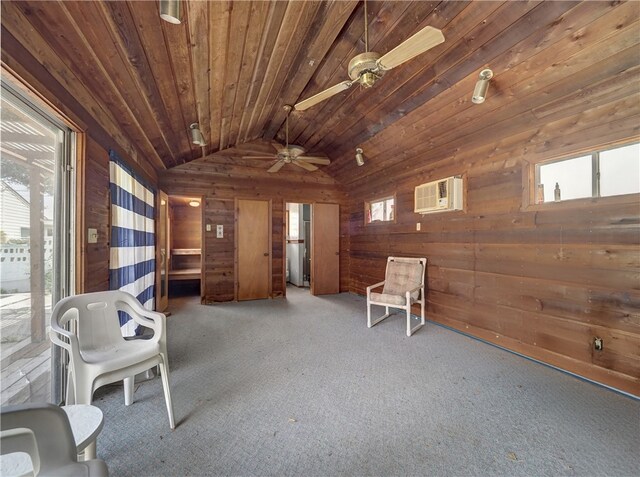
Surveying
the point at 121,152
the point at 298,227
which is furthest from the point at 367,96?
the point at 298,227

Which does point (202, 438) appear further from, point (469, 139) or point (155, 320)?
point (469, 139)

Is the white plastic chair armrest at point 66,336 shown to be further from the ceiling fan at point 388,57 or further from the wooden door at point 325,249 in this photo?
the wooden door at point 325,249

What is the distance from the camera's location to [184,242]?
6.68m

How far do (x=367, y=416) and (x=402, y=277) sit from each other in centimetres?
254

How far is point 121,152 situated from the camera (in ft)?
9.46

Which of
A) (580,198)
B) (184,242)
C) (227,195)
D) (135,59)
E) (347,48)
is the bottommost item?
(184,242)

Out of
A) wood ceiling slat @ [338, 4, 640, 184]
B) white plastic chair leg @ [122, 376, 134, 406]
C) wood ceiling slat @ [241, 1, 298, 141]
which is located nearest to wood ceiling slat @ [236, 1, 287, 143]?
wood ceiling slat @ [241, 1, 298, 141]

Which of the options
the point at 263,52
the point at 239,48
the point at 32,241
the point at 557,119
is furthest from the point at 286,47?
the point at 557,119

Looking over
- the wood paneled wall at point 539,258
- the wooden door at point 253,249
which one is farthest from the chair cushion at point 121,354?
the wooden door at point 253,249

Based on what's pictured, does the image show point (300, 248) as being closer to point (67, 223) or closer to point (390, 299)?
point (390, 299)

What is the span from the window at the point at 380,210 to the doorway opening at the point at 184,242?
368cm

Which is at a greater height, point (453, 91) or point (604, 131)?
point (453, 91)

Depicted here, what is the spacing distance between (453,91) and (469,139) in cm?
74

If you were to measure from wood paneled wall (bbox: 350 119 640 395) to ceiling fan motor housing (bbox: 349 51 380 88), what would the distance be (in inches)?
71.9
